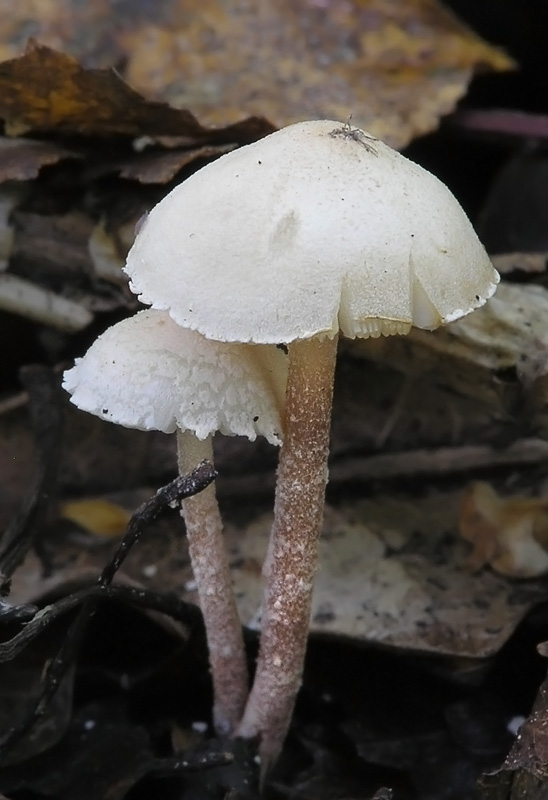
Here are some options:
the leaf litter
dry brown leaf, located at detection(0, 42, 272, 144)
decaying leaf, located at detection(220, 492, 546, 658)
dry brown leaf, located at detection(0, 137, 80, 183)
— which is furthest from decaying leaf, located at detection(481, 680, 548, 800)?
dry brown leaf, located at detection(0, 137, 80, 183)

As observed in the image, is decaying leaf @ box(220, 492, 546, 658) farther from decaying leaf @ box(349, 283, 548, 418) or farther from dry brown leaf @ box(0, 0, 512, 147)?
dry brown leaf @ box(0, 0, 512, 147)

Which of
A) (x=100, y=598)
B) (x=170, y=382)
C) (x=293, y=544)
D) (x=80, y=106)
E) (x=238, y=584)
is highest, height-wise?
(x=80, y=106)

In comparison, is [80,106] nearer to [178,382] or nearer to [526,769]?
[178,382]

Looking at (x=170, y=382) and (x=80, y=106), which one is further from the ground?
(x=80, y=106)

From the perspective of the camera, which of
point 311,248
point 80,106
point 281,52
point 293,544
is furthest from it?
point 281,52

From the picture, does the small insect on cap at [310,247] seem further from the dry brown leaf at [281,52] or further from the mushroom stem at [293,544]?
the dry brown leaf at [281,52]

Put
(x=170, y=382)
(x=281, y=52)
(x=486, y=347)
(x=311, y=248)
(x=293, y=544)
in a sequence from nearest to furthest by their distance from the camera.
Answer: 1. (x=311, y=248)
2. (x=170, y=382)
3. (x=293, y=544)
4. (x=486, y=347)
5. (x=281, y=52)

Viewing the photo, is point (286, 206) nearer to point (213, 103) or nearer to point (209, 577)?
point (209, 577)

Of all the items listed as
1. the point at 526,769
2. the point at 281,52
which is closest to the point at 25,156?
the point at 281,52
